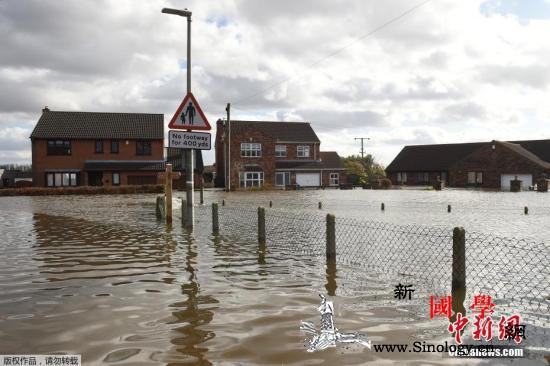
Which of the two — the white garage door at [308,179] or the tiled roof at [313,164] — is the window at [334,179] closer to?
the tiled roof at [313,164]

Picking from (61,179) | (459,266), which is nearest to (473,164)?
(61,179)

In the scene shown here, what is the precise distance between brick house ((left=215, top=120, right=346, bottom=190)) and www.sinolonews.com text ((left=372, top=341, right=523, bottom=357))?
45.2 meters

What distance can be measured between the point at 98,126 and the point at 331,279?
4732 cm

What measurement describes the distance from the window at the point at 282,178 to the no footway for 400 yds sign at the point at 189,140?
46.6m

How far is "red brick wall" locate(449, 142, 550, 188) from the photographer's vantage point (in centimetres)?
5466

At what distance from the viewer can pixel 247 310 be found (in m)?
5.71

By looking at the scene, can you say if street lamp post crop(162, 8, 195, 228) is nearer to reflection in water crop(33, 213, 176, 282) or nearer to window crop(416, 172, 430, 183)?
reflection in water crop(33, 213, 176, 282)

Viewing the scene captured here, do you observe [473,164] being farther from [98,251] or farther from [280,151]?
[98,251]

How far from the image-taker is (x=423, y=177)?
66.6 metres

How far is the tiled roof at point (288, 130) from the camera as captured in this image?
61906 mm

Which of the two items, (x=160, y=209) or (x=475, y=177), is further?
(x=475, y=177)

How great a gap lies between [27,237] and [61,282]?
6.40 metres

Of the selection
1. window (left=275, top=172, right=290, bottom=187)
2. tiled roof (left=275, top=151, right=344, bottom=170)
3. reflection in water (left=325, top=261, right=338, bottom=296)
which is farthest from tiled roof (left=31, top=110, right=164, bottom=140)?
reflection in water (left=325, top=261, right=338, bottom=296)

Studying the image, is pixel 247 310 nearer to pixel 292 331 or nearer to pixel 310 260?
pixel 292 331
